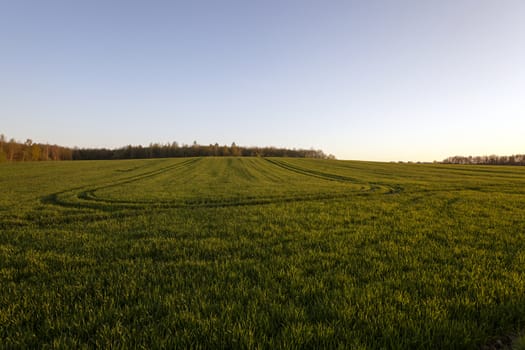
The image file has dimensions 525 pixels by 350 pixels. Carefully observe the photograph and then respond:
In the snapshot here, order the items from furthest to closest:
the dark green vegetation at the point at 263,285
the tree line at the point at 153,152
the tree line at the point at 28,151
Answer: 1. the tree line at the point at 153,152
2. the tree line at the point at 28,151
3. the dark green vegetation at the point at 263,285

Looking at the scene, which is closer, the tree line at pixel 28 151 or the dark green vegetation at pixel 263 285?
the dark green vegetation at pixel 263 285

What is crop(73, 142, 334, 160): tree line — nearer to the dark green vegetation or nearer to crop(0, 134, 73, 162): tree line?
crop(0, 134, 73, 162): tree line

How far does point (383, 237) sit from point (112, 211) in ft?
43.6

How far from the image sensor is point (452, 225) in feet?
30.6

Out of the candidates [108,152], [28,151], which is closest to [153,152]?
[108,152]

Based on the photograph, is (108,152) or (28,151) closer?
(28,151)

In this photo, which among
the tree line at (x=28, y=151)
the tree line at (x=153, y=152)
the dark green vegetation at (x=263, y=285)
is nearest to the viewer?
the dark green vegetation at (x=263, y=285)

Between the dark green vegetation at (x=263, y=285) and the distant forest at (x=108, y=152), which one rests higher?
the distant forest at (x=108, y=152)

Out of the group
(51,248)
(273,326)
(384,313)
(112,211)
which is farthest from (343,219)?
(112,211)

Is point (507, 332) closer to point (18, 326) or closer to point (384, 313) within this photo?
point (384, 313)

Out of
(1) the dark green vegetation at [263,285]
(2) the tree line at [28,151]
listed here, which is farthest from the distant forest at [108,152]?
(1) the dark green vegetation at [263,285]

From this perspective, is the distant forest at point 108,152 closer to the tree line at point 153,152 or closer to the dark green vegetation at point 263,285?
the tree line at point 153,152

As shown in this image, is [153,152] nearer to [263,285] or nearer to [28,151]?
[28,151]

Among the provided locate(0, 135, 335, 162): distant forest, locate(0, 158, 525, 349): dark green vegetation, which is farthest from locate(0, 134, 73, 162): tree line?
locate(0, 158, 525, 349): dark green vegetation
